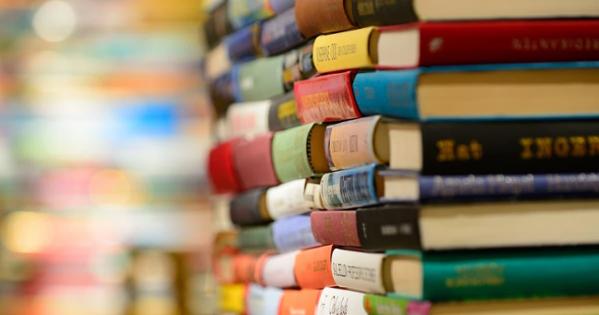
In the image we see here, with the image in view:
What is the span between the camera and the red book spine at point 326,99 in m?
0.92

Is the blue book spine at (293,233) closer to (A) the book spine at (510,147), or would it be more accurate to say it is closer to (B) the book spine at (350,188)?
(B) the book spine at (350,188)

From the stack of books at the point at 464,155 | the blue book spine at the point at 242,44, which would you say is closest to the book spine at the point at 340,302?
the stack of books at the point at 464,155

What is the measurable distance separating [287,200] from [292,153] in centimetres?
6

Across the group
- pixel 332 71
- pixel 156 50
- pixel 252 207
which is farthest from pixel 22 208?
pixel 332 71

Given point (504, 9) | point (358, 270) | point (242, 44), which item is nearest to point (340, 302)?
point (358, 270)

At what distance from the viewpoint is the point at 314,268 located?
1.02 meters

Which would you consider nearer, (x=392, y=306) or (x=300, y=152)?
(x=392, y=306)

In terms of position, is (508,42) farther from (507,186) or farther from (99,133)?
(99,133)

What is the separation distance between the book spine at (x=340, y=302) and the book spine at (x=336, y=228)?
0.12ft

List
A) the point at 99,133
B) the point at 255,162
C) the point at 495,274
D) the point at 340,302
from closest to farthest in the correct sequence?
the point at 495,274
the point at 340,302
the point at 255,162
the point at 99,133

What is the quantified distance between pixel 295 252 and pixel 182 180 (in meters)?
1.83

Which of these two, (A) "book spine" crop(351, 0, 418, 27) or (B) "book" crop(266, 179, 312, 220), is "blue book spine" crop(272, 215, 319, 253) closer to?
(B) "book" crop(266, 179, 312, 220)

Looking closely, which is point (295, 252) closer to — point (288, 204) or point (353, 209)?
point (288, 204)

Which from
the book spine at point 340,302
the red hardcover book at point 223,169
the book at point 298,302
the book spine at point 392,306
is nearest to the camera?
the book spine at point 392,306
